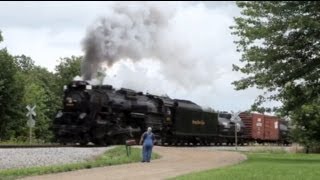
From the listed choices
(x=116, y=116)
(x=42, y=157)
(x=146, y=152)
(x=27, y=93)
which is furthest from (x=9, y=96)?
(x=42, y=157)

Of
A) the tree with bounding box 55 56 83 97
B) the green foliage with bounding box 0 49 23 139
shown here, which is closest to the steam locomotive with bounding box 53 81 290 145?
the green foliage with bounding box 0 49 23 139

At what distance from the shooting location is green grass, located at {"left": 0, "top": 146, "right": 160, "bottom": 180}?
57.4 feet

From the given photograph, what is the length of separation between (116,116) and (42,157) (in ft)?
39.9

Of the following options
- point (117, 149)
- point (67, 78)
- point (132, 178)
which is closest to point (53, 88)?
point (67, 78)

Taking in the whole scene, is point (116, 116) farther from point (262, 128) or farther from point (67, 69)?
point (67, 69)

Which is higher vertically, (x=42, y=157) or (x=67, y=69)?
(x=67, y=69)

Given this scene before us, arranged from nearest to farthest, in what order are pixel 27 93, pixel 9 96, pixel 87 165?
pixel 87 165, pixel 9 96, pixel 27 93

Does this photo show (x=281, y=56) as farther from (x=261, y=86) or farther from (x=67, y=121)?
(x=67, y=121)

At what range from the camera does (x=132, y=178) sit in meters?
17.2

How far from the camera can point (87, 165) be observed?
20.8m

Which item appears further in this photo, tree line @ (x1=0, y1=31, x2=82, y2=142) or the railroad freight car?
the railroad freight car

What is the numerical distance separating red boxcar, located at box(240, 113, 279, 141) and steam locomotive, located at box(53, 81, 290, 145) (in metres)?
14.9

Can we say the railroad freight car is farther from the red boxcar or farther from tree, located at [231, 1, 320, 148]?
tree, located at [231, 1, 320, 148]

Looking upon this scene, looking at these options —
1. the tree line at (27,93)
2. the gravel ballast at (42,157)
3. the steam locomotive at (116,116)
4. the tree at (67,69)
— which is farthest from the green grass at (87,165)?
the tree at (67,69)
